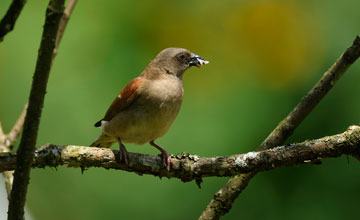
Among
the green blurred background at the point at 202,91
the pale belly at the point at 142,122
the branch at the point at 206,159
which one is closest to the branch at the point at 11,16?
the branch at the point at 206,159

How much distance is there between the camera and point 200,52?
6035 millimetres

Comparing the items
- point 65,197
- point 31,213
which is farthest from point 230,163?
point 31,213

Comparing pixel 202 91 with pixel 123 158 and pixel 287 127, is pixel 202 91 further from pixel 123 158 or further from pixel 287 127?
pixel 123 158

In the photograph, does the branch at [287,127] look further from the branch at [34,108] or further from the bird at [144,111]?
the branch at [34,108]

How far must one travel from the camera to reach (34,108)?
7.32 feet

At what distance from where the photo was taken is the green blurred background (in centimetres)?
505

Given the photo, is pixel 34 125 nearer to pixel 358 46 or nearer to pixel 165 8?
pixel 358 46

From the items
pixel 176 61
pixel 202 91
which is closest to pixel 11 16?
pixel 176 61

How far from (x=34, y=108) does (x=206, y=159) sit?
4.20 ft

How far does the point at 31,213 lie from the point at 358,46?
4.67 meters

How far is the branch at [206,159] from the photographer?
2.91 meters

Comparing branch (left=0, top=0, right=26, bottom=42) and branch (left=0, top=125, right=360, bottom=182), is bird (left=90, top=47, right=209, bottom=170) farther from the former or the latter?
branch (left=0, top=0, right=26, bottom=42)

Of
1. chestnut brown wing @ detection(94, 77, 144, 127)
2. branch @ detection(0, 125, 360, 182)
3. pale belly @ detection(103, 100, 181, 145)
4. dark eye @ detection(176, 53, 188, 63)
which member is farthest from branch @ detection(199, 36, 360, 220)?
dark eye @ detection(176, 53, 188, 63)

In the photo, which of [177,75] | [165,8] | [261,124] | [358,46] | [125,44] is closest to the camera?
[358,46]
